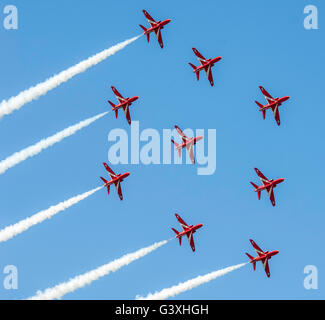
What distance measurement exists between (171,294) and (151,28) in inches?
1528

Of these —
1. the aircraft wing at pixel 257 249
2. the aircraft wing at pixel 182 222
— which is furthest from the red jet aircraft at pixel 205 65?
the aircraft wing at pixel 257 249

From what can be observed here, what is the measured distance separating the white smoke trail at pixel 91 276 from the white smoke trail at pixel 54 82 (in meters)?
25.1

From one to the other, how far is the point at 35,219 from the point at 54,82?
1978 centimetres

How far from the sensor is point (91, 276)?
12650 centimetres

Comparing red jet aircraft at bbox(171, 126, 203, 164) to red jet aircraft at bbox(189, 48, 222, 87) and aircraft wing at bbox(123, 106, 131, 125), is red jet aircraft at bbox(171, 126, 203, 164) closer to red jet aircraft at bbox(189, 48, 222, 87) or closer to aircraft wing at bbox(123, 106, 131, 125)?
aircraft wing at bbox(123, 106, 131, 125)

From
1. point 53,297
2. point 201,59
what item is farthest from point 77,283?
point 201,59

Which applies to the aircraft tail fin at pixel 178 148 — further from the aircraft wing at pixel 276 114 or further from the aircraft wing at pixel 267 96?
the aircraft wing at pixel 276 114

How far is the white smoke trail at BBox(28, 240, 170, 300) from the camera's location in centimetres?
12131

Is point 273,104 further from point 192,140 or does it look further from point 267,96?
point 192,140

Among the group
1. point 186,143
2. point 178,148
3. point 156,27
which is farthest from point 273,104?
point 156,27

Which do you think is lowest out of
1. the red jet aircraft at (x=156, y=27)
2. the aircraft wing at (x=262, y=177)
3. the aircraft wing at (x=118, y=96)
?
the aircraft wing at (x=262, y=177)

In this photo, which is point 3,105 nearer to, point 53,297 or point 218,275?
point 53,297

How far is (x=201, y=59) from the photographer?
138m

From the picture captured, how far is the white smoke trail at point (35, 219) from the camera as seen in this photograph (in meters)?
125
